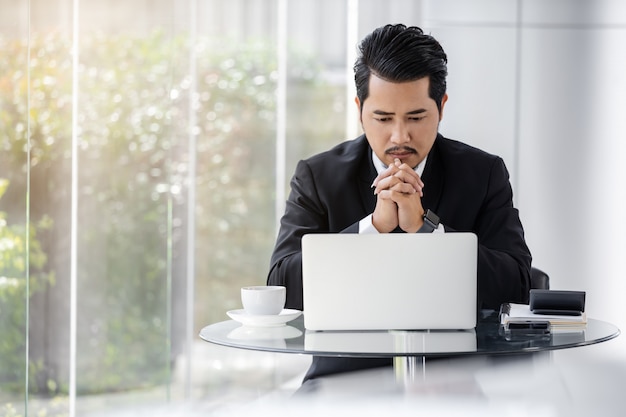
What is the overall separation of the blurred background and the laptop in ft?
8.25

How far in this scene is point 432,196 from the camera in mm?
2469

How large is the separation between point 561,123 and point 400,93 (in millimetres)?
2193

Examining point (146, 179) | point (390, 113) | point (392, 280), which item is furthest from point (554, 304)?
point (146, 179)

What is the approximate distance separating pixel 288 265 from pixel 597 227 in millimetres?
2492

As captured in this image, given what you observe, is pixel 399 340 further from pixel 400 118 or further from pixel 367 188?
pixel 367 188

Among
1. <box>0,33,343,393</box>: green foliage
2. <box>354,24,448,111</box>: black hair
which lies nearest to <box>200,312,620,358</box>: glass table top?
<box>354,24,448,111</box>: black hair

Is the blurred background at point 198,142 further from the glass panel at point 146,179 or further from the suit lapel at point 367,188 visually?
the suit lapel at point 367,188

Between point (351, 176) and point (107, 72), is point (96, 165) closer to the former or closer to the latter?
point (107, 72)

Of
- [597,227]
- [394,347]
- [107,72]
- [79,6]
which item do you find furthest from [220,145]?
[394,347]

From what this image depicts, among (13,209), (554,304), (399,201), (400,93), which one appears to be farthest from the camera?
(13,209)

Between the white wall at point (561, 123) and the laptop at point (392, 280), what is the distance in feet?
8.51

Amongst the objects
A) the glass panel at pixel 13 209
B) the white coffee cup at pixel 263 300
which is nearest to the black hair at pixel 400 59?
the white coffee cup at pixel 263 300

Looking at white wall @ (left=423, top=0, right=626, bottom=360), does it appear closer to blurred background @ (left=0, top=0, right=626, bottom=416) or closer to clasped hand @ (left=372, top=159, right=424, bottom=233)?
blurred background @ (left=0, top=0, right=626, bottom=416)

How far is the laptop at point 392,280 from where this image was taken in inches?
66.4
